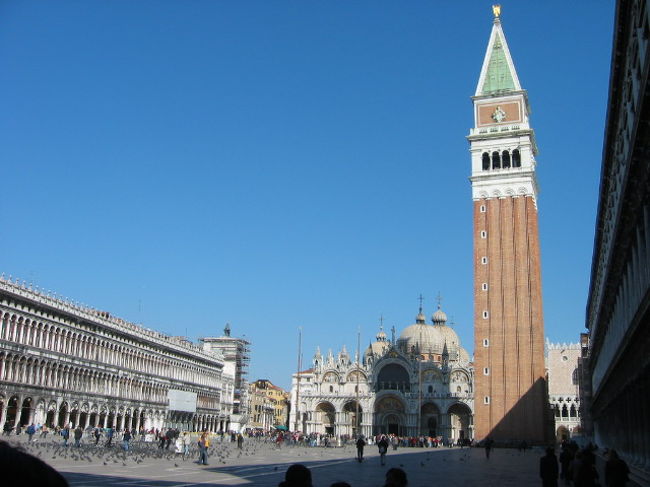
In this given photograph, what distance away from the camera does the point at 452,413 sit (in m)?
81.9

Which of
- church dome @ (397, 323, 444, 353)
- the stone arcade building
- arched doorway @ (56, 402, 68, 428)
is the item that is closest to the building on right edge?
the stone arcade building

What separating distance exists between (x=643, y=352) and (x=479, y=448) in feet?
149

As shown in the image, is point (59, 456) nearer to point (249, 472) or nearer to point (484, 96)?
point (249, 472)

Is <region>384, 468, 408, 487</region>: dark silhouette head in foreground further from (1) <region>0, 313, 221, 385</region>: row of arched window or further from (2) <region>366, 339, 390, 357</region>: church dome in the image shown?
(2) <region>366, 339, 390, 357</region>: church dome

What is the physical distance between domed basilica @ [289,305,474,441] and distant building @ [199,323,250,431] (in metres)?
11.7

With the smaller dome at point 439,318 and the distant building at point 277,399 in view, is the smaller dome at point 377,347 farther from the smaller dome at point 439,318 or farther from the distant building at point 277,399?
the distant building at point 277,399

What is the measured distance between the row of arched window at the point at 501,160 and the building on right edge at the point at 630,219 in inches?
1578

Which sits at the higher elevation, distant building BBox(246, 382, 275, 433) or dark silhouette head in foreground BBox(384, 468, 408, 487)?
distant building BBox(246, 382, 275, 433)

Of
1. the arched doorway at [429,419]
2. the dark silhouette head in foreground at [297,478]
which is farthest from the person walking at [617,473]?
the arched doorway at [429,419]

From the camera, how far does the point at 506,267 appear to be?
6481 cm

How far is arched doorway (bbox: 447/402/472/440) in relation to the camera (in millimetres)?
80812

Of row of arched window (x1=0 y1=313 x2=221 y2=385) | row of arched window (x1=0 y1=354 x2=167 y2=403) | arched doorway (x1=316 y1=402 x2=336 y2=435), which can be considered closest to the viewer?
row of arched window (x1=0 y1=354 x2=167 y2=403)

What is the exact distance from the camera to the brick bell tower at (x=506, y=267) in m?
61.8

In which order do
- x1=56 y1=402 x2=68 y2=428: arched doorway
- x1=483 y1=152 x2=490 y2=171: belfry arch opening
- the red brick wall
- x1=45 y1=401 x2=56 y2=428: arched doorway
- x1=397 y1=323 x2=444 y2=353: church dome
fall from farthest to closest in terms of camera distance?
x1=397 y1=323 x2=444 y2=353: church dome, x1=483 y1=152 x2=490 y2=171: belfry arch opening, the red brick wall, x1=56 y1=402 x2=68 y2=428: arched doorway, x1=45 y1=401 x2=56 y2=428: arched doorway
